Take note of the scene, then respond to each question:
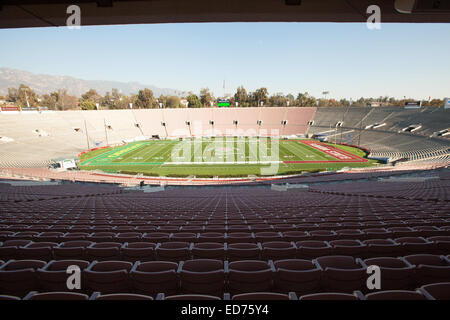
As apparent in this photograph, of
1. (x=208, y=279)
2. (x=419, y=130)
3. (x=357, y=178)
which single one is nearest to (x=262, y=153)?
(x=357, y=178)

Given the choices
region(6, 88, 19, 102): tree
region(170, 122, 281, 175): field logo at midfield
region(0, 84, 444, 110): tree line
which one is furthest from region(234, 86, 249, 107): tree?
region(6, 88, 19, 102): tree

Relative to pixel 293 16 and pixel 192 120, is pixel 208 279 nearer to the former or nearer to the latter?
pixel 293 16

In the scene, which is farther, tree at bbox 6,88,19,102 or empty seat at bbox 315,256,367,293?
tree at bbox 6,88,19,102

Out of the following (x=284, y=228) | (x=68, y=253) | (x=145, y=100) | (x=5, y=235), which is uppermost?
(x=145, y=100)

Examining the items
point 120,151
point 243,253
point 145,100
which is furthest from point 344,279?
point 145,100

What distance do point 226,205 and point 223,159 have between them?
27.1 m

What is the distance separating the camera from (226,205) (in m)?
10.9

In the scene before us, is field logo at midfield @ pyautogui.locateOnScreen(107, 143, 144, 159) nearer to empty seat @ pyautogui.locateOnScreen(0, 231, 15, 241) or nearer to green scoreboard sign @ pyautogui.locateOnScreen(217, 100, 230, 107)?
green scoreboard sign @ pyautogui.locateOnScreen(217, 100, 230, 107)

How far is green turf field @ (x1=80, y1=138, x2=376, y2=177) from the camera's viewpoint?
32169 millimetres

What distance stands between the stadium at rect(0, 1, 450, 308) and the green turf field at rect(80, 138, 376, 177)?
0.40 m

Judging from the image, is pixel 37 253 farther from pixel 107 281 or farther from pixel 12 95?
pixel 12 95

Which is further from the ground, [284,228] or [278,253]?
[278,253]

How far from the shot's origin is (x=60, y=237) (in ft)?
15.8
